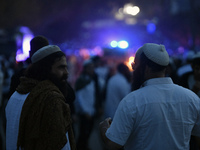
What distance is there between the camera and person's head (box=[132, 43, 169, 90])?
2492 millimetres

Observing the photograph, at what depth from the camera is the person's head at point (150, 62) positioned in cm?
249

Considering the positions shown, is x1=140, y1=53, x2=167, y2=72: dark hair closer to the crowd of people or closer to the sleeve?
the crowd of people

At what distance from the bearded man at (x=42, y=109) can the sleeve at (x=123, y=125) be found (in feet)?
1.34

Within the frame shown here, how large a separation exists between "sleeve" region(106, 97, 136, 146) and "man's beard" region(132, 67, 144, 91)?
0.28 metres

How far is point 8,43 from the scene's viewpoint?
28.0 meters

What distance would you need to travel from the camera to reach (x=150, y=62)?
2.50 metres

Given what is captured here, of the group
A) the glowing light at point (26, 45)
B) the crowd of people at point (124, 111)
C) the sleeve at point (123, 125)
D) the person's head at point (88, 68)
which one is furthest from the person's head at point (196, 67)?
the glowing light at point (26, 45)

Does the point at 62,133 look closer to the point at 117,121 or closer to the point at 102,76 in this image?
the point at 117,121

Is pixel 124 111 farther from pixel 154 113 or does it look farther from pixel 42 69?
pixel 42 69

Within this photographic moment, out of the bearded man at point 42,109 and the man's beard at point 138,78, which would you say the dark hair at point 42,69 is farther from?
the man's beard at point 138,78

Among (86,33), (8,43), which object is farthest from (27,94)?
(86,33)

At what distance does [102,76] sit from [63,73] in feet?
30.0

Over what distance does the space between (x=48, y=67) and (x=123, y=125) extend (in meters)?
0.89

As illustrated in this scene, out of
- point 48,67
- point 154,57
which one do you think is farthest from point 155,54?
point 48,67
